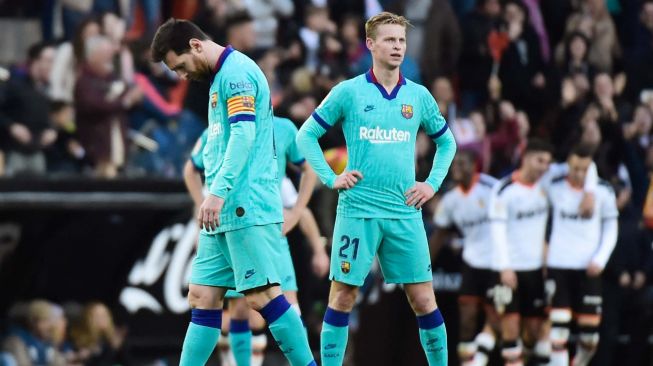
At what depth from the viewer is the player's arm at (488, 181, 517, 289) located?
1534 centimetres

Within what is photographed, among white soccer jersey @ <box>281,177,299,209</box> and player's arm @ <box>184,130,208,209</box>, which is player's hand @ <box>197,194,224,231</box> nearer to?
player's arm @ <box>184,130,208,209</box>

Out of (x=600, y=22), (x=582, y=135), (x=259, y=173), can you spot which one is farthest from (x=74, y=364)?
(x=600, y=22)

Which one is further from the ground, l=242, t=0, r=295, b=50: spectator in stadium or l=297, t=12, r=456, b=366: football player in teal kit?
l=242, t=0, r=295, b=50: spectator in stadium

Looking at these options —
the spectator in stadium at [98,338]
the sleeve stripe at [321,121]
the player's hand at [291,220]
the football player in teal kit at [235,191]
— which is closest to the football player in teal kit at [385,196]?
the sleeve stripe at [321,121]

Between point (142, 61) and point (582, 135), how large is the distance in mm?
4919

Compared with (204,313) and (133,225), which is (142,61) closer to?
(133,225)

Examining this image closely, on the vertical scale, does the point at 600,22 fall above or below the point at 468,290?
above

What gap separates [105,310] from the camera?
14.7 metres

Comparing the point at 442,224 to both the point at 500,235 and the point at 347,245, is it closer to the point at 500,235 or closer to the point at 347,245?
the point at 500,235

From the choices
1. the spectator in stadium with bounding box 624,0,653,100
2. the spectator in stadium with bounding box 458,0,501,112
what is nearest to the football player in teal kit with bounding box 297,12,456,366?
the spectator in stadium with bounding box 458,0,501,112

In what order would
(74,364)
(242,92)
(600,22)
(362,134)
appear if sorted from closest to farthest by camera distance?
1. (242,92)
2. (362,134)
3. (74,364)
4. (600,22)

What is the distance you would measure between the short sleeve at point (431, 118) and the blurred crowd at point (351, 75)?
14.0 feet

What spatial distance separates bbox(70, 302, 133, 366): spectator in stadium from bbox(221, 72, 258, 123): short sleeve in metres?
5.26

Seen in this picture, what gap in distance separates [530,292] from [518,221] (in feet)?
2.34
